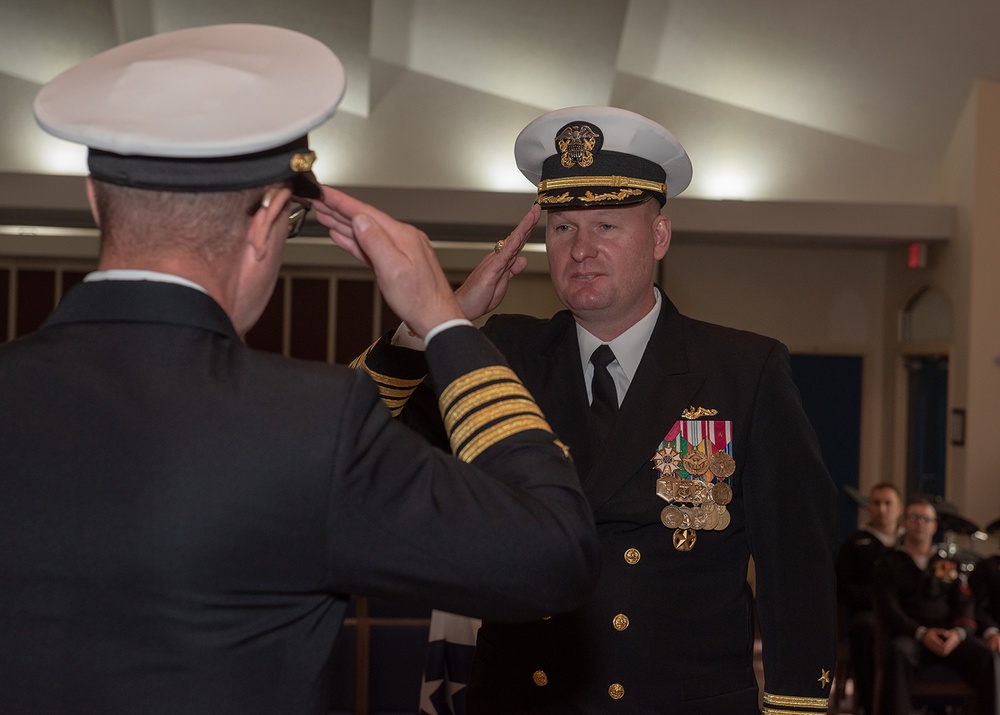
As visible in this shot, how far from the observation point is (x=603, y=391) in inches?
72.6

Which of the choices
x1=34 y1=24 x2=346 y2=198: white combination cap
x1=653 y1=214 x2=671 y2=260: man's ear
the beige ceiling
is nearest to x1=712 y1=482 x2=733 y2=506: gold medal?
x1=653 y1=214 x2=671 y2=260: man's ear

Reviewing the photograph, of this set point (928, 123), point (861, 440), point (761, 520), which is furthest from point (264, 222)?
point (861, 440)

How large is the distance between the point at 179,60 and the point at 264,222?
16 centimetres

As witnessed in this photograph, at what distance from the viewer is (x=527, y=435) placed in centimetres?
96

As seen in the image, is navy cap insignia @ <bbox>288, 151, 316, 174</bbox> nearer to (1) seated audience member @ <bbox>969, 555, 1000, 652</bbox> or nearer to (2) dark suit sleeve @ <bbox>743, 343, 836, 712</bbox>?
(2) dark suit sleeve @ <bbox>743, 343, 836, 712</bbox>

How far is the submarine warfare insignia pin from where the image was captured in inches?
67.8

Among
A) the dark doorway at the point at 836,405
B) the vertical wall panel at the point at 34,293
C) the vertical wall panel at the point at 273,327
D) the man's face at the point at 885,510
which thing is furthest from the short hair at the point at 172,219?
the vertical wall panel at the point at 34,293

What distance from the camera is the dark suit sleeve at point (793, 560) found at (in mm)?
1735

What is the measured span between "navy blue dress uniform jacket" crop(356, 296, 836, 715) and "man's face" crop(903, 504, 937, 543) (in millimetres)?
3822

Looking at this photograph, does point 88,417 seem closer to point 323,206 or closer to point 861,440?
point 323,206

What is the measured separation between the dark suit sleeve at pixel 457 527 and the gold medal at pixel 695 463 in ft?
2.77

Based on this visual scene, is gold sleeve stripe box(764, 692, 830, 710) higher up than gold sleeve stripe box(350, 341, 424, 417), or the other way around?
gold sleeve stripe box(350, 341, 424, 417)

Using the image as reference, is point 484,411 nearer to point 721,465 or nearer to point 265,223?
point 265,223

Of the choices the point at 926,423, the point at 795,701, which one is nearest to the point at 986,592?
the point at 926,423
